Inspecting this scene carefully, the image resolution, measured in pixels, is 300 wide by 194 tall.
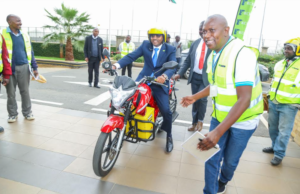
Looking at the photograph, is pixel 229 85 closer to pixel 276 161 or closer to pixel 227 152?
pixel 227 152

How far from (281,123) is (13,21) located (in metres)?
4.72

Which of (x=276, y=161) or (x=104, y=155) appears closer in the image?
(x=104, y=155)

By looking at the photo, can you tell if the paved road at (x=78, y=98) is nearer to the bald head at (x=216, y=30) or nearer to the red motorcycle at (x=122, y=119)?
the red motorcycle at (x=122, y=119)

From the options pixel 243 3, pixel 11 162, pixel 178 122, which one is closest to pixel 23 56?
pixel 11 162

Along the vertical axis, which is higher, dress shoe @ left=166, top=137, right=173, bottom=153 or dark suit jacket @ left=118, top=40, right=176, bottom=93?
dark suit jacket @ left=118, top=40, right=176, bottom=93

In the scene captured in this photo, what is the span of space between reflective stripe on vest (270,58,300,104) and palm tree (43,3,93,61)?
1386cm

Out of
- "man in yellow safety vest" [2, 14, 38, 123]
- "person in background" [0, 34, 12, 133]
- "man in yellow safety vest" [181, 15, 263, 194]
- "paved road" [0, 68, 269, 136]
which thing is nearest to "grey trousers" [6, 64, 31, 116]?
"man in yellow safety vest" [2, 14, 38, 123]

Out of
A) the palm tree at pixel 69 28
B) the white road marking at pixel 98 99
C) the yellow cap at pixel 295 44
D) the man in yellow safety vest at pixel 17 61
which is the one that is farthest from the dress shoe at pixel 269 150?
the palm tree at pixel 69 28

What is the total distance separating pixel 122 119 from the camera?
9.12 ft

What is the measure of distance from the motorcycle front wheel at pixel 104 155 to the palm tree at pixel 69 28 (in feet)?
44.3

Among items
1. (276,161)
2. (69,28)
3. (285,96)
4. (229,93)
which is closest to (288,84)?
(285,96)

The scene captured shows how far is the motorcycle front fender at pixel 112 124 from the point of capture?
100.0 inches

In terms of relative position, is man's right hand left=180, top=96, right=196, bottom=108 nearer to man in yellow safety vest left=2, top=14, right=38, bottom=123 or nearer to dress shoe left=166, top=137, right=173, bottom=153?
dress shoe left=166, top=137, right=173, bottom=153

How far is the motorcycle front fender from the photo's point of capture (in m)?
2.54
